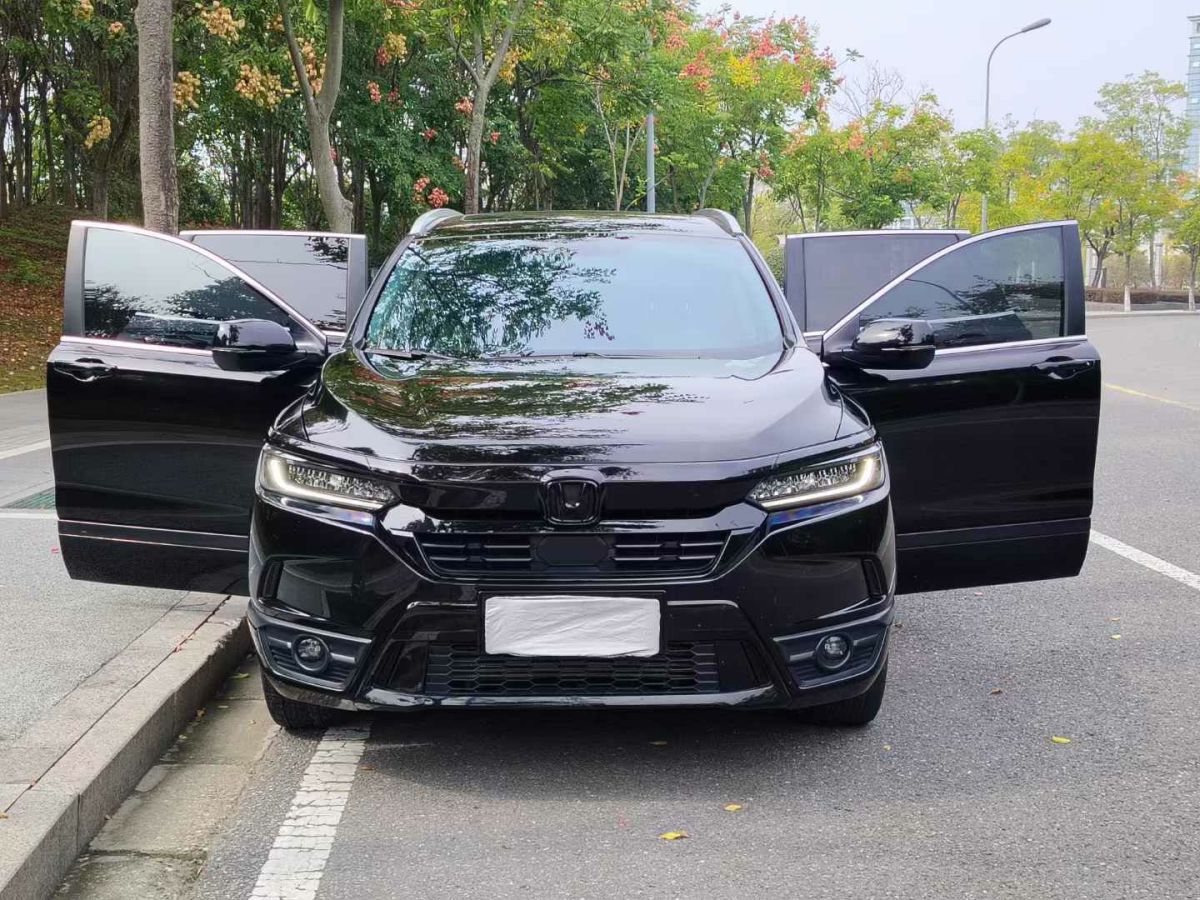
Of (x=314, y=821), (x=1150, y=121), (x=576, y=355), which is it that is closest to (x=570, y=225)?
(x=576, y=355)

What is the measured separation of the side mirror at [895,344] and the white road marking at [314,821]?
79.4 inches

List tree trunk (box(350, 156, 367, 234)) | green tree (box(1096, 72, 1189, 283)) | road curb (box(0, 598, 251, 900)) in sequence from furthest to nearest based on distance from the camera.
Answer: green tree (box(1096, 72, 1189, 283)) < tree trunk (box(350, 156, 367, 234)) < road curb (box(0, 598, 251, 900))

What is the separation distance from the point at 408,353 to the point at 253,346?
1.64 feet

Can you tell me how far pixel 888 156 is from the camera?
157 feet

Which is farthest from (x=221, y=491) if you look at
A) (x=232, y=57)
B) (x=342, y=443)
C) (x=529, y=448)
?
(x=232, y=57)

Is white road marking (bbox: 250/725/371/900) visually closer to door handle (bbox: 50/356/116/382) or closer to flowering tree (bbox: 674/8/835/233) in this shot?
door handle (bbox: 50/356/116/382)

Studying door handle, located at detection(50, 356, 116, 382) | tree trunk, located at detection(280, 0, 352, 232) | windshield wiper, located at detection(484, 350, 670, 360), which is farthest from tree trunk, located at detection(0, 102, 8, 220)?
windshield wiper, located at detection(484, 350, 670, 360)

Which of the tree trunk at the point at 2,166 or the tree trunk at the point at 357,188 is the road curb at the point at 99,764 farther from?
the tree trunk at the point at 2,166

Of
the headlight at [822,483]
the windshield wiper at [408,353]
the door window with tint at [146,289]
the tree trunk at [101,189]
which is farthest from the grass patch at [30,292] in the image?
the headlight at [822,483]

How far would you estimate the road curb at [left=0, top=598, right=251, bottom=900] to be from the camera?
320cm

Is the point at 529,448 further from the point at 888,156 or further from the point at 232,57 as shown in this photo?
the point at 888,156

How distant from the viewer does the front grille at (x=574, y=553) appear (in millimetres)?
3703

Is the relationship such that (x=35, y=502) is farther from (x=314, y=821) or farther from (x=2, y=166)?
(x=2, y=166)

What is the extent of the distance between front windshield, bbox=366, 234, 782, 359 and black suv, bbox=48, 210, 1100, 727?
0.05 ft
